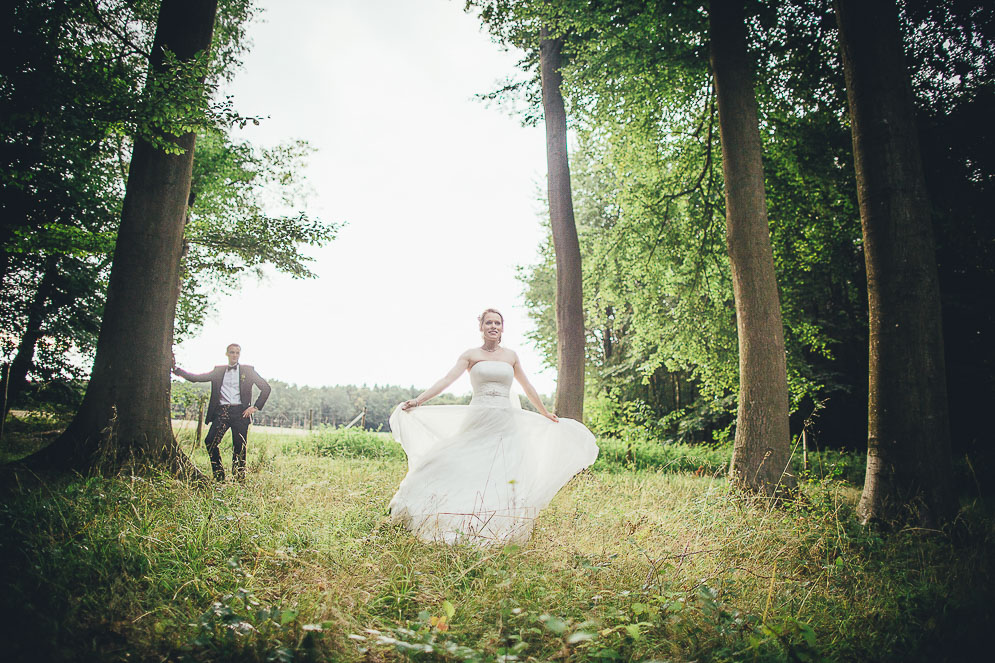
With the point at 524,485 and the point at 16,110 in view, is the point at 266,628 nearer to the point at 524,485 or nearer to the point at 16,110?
the point at 524,485

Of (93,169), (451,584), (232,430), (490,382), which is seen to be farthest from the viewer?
(93,169)

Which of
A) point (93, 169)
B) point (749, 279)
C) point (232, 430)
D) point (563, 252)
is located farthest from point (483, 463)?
point (93, 169)

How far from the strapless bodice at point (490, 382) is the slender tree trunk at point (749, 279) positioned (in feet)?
10.1

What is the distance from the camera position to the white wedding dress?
168 inches

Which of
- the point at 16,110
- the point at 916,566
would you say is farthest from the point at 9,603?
the point at 916,566

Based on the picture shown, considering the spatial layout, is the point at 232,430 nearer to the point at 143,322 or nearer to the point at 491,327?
the point at 143,322

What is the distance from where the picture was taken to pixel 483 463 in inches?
182

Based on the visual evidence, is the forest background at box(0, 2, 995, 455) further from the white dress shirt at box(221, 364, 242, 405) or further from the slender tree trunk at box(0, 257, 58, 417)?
the white dress shirt at box(221, 364, 242, 405)

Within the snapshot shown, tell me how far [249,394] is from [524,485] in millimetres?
4932

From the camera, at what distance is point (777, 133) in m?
9.07

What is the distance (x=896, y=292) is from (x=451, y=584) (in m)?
4.96

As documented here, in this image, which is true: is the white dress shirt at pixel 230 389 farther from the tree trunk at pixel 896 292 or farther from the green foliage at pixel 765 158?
the tree trunk at pixel 896 292

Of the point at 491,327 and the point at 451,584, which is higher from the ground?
the point at 491,327

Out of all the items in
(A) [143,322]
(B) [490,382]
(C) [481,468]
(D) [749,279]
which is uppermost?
(D) [749,279]
